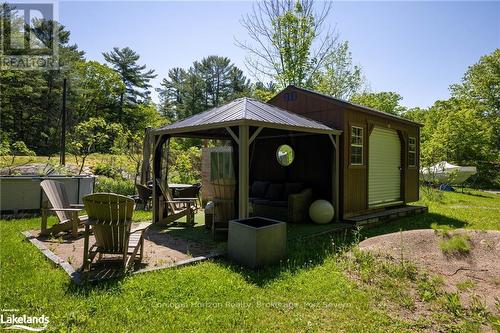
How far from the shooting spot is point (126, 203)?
3908mm

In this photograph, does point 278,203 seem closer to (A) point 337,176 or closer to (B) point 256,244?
(A) point 337,176

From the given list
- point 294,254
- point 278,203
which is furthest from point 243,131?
point 278,203

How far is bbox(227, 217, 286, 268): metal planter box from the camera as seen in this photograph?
430cm

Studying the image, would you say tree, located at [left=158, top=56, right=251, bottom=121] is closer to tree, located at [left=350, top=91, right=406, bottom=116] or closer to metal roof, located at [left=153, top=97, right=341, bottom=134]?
tree, located at [left=350, top=91, right=406, bottom=116]

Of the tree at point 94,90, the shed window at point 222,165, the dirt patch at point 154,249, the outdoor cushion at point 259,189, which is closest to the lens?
the dirt patch at point 154,249

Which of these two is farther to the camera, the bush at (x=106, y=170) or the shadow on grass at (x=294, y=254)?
the bush at (x=106, y=170)

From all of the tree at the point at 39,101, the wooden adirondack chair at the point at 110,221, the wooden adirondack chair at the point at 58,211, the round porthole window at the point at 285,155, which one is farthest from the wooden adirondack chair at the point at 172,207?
the tree at the point at 39,101

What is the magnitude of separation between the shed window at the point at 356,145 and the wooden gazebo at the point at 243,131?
27.2 inches

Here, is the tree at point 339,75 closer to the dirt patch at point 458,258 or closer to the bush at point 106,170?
the bush at point 106,170

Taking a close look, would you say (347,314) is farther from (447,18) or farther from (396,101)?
(396,101)

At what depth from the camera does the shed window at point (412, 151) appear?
10627mm

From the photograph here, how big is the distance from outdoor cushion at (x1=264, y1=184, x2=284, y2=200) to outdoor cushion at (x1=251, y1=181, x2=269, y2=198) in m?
0.25

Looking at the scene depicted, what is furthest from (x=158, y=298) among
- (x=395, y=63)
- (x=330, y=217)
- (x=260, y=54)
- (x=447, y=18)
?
(x=260, y=54)

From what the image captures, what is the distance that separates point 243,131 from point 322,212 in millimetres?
3242
